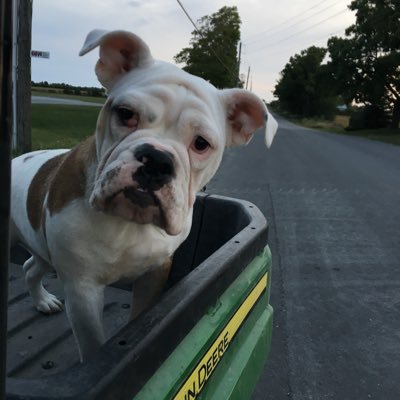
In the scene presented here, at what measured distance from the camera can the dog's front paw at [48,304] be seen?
312cm

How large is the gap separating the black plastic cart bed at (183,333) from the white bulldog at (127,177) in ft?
0.79

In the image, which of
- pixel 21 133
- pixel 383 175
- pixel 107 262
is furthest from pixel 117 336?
pixel 383 175

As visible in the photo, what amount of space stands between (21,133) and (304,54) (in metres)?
76.6

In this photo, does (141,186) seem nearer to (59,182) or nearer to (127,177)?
(127,177)

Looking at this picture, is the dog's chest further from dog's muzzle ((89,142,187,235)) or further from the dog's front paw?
the dog's front paw

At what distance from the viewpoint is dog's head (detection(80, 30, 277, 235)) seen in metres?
1.81

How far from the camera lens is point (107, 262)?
2057mm

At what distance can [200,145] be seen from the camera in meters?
2.08

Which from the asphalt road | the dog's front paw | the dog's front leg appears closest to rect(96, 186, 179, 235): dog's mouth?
the dog's front leg

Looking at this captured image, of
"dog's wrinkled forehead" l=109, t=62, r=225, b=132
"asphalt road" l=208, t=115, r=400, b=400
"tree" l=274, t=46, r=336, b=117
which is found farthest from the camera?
"tree" l=274, t=46, r=336, b=117

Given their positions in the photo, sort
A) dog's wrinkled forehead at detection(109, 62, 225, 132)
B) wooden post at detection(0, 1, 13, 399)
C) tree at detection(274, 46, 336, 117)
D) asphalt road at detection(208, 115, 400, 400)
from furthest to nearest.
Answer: tree at detection(274, 46, 336, 117), asphalt road at detection(208, 115, 400, 400), dog's wrinkled forehead at detection(109, 62, 225, 132), wooden post at detection(0, 1, 13, 399)

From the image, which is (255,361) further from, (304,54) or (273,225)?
(304,54)

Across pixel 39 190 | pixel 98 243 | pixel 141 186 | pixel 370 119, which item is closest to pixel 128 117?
pixel 141 186

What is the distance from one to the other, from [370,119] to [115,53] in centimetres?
4625
